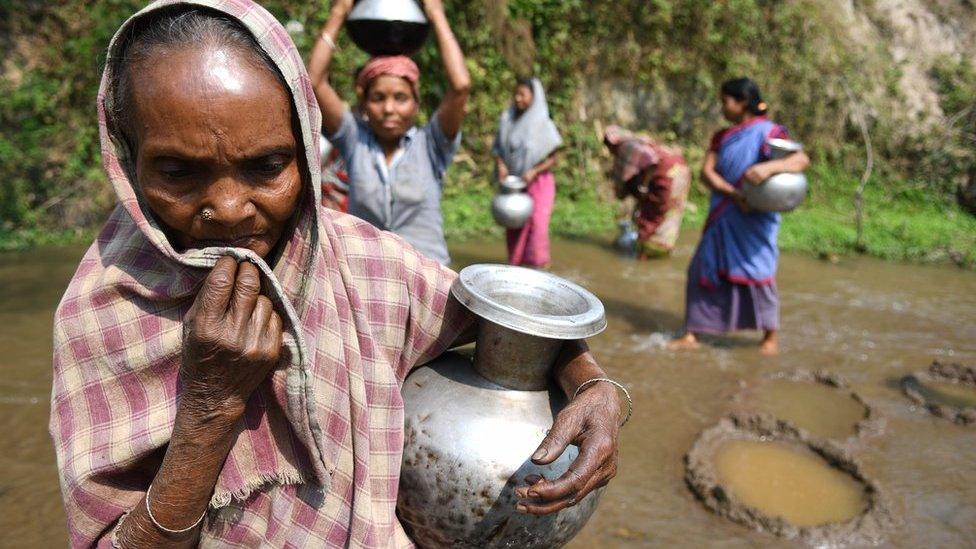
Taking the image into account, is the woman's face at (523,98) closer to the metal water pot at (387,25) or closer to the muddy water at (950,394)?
the metal water pot at (387,25)

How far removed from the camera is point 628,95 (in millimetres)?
10344

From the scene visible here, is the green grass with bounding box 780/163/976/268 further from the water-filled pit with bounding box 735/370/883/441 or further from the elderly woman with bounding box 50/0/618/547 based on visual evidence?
the elderly woman with bounding box 50/0/618/547

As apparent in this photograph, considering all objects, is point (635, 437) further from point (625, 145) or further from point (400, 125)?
point (625, 145)

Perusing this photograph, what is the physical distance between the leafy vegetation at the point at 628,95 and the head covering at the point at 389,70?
4920 mm

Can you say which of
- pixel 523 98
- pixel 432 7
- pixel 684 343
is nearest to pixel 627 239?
pixel 523 98

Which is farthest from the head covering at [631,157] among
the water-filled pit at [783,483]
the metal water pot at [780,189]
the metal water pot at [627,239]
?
the water-filled pit at [783,483]

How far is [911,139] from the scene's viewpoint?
10742mm

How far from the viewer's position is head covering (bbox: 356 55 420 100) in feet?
10.3

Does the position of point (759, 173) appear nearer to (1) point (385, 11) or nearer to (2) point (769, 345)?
(2) point (769, 345)

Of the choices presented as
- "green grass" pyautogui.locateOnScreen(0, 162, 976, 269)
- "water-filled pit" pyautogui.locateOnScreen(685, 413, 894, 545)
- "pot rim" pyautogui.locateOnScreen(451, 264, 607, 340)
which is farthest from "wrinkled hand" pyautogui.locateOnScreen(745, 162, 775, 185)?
"green grass" pyautogui.locateOnScreen(0, 162, 976, 269)

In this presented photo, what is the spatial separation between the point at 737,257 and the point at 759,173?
63cm

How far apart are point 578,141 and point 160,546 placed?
939 cm

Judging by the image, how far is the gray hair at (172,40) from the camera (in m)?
1.01

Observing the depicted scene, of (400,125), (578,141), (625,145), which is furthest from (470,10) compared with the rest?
(400,125)
